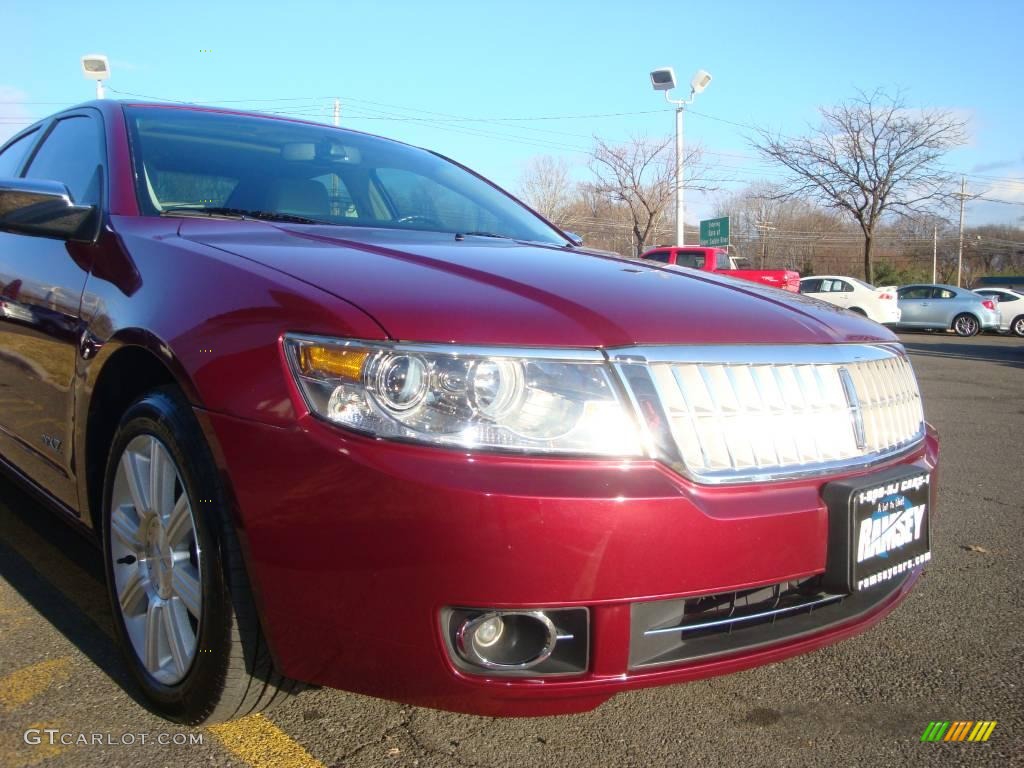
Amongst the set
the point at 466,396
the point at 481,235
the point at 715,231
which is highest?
the point at 715,231

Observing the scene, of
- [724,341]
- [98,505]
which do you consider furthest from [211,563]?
[724,341]

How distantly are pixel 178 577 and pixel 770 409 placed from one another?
137 centimetres

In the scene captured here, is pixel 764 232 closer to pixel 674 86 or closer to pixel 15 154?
pixel 674 86

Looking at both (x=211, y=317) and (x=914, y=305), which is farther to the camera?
(x=914, y=305)

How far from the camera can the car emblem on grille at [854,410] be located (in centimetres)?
201

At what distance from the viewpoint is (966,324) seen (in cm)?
2192

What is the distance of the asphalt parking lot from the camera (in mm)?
2012

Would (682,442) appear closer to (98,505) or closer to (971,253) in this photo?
(98,505)

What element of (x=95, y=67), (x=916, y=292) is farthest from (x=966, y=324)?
(x=95, y=67)

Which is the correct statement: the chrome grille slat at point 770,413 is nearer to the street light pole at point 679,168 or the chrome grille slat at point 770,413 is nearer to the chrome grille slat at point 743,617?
the chrome grille slat at point 743,617

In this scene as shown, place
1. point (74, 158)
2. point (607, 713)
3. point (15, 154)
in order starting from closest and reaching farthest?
point (607, 713) < point (74, 158) < point (15, 154)

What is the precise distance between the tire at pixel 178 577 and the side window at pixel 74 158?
1019 mm

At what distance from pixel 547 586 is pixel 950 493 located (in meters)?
3.78

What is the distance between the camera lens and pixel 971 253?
68.6 metres
